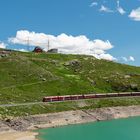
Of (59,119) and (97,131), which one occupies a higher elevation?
(59,119)

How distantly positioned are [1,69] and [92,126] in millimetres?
67293

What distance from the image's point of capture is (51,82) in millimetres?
170500

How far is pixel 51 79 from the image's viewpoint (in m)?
173

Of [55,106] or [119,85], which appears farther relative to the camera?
[119,85]

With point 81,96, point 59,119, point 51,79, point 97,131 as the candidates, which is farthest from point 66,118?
point 51,79

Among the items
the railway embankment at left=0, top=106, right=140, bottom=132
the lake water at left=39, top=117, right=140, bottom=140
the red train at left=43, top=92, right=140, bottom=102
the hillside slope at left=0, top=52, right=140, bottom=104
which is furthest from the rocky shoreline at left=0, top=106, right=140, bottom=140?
the hillside slope at left=0, top=52, right=140, bottom=104

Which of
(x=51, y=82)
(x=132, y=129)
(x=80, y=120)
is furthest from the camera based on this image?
(x=51, y=82)

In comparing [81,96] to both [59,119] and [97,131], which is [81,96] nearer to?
[59,119]

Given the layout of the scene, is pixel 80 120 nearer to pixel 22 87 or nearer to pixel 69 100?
pixel 69 100

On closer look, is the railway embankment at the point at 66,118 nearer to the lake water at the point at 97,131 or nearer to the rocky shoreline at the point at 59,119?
the rocky shoreline at the point at 59,119

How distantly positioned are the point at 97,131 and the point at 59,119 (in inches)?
597

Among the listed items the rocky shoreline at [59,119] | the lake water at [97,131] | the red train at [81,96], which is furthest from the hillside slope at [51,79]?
the lake water at [97,131]

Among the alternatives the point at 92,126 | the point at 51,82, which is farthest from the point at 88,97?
the point at 92,126

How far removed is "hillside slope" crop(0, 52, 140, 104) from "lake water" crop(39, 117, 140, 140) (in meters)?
30.7
